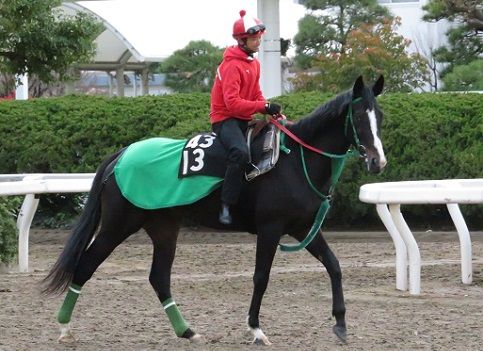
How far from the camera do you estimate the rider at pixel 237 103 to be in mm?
6867

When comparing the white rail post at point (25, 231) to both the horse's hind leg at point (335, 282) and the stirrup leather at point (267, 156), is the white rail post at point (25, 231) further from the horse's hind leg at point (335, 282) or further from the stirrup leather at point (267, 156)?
the horse's hind leg at point (335, 282)

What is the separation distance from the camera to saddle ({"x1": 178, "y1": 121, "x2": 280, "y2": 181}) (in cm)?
693

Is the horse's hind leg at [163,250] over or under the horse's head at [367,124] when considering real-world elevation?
under

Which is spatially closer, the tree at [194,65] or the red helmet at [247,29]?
the red helmet at [247,29]

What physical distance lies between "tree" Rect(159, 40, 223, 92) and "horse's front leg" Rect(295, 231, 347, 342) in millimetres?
26391

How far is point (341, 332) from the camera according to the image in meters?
6.84

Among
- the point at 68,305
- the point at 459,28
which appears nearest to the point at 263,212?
the point at 68,305

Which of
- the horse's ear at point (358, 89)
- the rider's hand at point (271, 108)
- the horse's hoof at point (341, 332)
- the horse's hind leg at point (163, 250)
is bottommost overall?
the horse's hoof at point (341, 332)

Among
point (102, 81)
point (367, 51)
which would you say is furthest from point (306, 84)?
point (102, 81)

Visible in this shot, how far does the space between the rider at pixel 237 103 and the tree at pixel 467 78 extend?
14126 millimetres

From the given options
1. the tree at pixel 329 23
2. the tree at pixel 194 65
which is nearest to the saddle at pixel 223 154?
the tree at pixel 329 23

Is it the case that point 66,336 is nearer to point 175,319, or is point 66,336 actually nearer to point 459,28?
point 175,319

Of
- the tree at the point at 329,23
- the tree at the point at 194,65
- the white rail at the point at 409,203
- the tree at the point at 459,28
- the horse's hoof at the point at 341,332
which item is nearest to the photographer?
the horse's hoof at the point at 341,332

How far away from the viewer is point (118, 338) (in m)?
7.09
